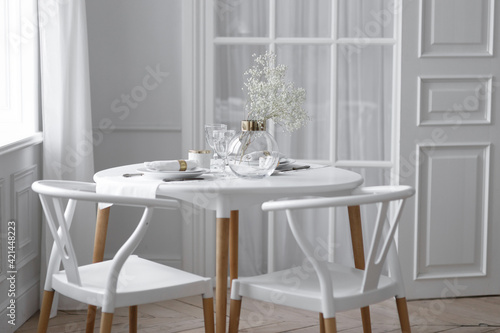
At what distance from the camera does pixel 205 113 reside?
388 centimetres

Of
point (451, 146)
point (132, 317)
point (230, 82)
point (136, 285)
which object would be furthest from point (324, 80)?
point (136, 285)

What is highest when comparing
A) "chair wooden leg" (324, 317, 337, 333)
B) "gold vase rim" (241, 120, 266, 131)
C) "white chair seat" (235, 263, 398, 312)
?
"gold vase rim" (241, 120, 266, 131)

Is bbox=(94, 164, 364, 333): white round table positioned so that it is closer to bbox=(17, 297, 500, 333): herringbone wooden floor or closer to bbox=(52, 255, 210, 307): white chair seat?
bbox=(52, 255, 210, 307): white chair seat

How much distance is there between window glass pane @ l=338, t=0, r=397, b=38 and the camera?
12.7 feet

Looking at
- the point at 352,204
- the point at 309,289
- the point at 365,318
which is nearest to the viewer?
the point at 352,204

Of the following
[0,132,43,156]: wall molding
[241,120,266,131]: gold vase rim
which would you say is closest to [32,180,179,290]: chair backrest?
[241,120,266,131]: gold vase rim

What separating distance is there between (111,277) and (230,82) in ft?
6.40

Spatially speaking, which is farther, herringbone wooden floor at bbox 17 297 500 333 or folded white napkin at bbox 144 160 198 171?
herringbone wooden floor at bbox 17 297 500 333

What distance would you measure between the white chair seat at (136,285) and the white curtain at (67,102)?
3.66 ft

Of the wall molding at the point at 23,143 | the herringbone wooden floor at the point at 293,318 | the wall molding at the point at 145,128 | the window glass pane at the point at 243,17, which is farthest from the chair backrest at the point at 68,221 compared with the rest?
the window glass pane at the point at 243,17

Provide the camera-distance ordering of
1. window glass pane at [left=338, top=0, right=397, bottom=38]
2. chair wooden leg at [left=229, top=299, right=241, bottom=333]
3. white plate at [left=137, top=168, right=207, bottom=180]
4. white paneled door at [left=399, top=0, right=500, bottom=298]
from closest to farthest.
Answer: chair wooden leg at [left=229, top=299, right=241, bottom=333]
white plate at [left=137, top=168, right=207, bottom=180]
white paneled door at [left=399, top=0, right=500, bottom=298]
window glass pane at [left=338, top=0, right=397, bottom=38]

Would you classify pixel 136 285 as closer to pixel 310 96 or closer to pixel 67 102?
pixel 67 102

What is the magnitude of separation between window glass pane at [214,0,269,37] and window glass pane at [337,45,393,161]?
1.40ft

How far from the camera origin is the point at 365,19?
152 inches
